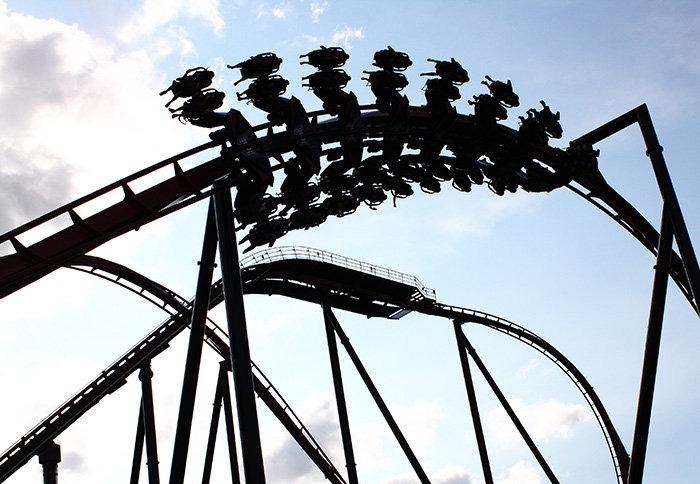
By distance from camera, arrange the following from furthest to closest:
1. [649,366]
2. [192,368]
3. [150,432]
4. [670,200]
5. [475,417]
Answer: [475,417]
[150,432]
[670,200]
[649,366]
[192,368]

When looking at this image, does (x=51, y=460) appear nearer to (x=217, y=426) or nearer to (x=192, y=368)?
(x=217, y=426)

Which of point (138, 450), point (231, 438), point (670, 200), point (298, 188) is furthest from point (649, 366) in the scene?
point (138, 450)

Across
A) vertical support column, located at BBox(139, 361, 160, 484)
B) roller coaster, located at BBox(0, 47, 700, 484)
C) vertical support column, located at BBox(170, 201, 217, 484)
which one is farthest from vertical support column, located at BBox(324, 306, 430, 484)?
vertical support column, located at BBox(170, 201, 217, 484)

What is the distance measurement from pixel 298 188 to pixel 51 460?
21.2 ft

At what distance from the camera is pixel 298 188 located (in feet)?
25.5

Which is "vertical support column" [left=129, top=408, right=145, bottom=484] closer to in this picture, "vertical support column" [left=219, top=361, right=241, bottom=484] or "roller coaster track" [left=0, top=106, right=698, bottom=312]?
"vertical support column" [left=219, top=361, right=241, bottom=484]

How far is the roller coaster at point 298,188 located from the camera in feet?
20.9

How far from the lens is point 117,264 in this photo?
1192 centimetres

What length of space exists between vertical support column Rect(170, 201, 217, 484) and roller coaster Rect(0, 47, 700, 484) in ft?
0.04

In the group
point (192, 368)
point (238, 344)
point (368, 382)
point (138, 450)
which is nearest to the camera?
point (238, 344)

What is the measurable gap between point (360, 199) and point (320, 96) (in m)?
1.38

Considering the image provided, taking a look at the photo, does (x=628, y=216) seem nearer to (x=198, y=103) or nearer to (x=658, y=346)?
(x=658, y=346)

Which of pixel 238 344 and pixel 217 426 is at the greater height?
pixel 217 426

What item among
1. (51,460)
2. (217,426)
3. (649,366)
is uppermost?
(51,460)
